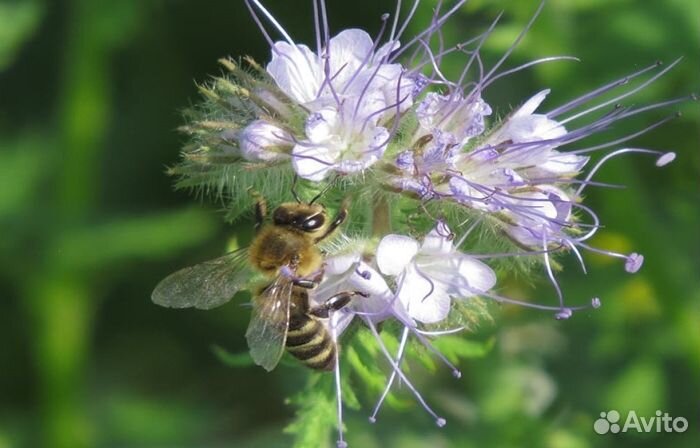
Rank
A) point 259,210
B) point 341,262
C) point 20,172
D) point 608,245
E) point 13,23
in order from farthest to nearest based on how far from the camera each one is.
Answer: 1. point 20,172
2. point 608,245
3. point 13,23
4. point 259,210
5. point 341,262

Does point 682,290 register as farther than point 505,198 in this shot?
Yes

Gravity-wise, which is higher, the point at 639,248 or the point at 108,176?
the point at 108,176

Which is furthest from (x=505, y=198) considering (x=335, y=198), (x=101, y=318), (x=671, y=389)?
(x=101, y=318)

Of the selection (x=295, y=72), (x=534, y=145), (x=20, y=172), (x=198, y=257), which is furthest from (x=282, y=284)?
(x=20, y=172)

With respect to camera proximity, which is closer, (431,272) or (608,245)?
(431,272)

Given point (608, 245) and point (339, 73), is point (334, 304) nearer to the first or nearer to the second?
point (339, 73)

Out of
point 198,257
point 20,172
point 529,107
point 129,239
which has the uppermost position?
point 529,107

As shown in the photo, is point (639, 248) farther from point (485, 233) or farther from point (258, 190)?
point (258, 190)

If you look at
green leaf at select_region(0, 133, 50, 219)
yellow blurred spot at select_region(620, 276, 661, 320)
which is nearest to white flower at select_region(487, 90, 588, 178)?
yellow blurred spot at select_region(620, 276, 661, 320)
